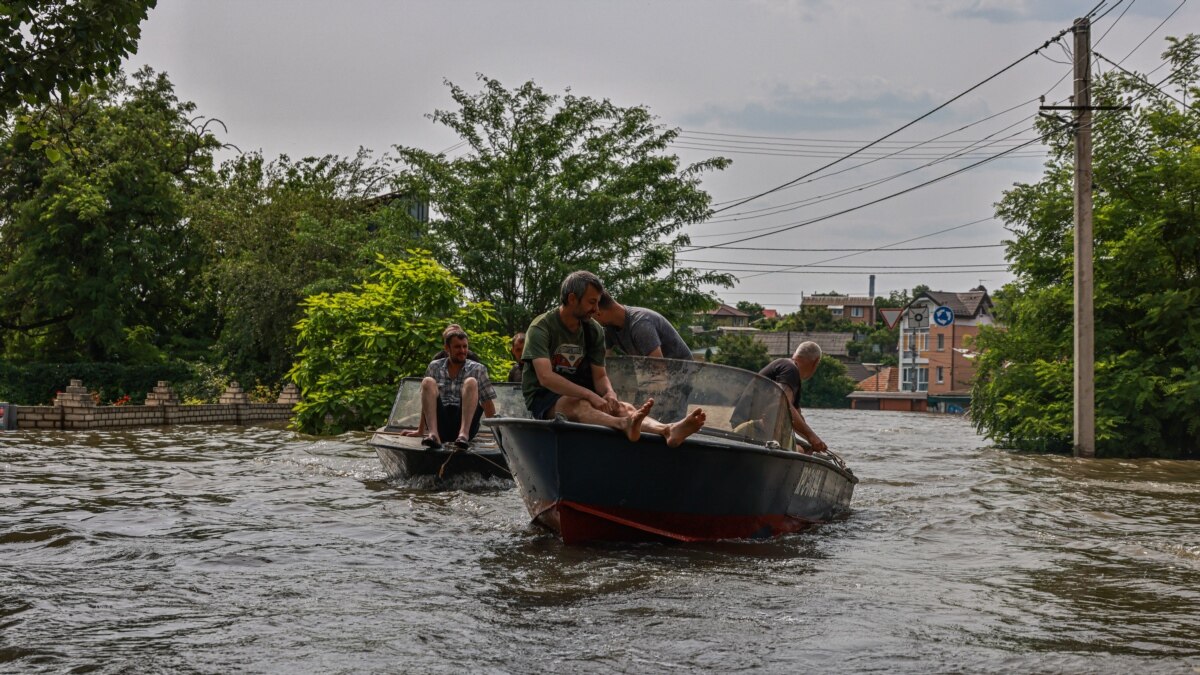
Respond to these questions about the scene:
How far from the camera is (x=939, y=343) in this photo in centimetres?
8606

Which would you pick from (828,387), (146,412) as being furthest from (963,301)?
(146,412)

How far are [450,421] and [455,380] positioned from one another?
1.42 ft

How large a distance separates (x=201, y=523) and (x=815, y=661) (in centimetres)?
566

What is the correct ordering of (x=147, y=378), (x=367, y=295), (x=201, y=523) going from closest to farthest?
(x=201, y=523) < (x=367, y=295) < (x=147, y=378)

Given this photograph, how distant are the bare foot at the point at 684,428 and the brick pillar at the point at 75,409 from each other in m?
18.9

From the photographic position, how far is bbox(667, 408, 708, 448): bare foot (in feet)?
23.4

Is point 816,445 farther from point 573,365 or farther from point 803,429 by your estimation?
point 573,365

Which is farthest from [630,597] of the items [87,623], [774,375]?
[774,375]

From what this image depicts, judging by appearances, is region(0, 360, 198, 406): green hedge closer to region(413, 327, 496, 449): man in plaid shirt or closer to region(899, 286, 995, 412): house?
region(413, 327, 496, 449): man in plaid shirt

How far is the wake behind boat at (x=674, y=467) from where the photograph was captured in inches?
308

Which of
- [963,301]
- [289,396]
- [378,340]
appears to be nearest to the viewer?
[378,340]

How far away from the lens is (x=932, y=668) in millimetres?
4957

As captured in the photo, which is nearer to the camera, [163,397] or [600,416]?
[600,416]

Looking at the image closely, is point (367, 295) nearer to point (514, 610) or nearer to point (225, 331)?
point (514, 610)
